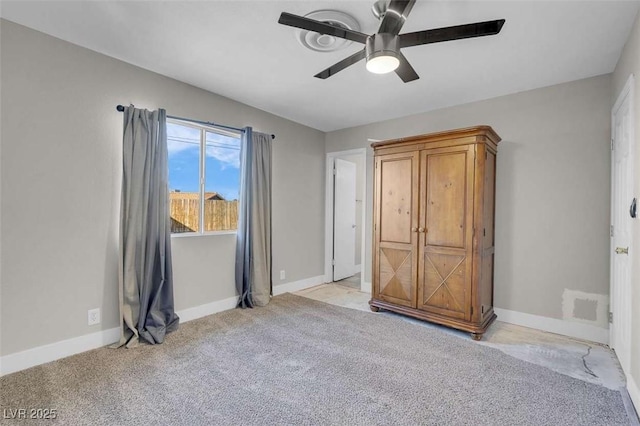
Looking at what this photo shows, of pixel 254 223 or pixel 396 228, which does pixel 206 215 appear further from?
pixel 396 228

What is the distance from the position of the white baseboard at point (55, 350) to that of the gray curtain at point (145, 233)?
0.14 metres

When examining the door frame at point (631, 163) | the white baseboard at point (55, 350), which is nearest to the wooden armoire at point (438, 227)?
the door frame at point (631, 163)

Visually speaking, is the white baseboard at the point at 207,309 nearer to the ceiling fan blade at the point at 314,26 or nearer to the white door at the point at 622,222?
the ceiling fan blade at the point at 314,26

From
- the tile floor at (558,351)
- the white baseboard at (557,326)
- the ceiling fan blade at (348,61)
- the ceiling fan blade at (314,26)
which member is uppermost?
the ceiling fan blade at (314,26)

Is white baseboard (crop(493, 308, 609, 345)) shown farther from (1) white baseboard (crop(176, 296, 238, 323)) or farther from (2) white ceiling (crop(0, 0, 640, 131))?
(1) white baseboard (crop(176, 296, 238, 323))

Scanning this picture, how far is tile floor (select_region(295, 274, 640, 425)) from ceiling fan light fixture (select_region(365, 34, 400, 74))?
2.48 m

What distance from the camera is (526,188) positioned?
3.09m

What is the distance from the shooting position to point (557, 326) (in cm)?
291

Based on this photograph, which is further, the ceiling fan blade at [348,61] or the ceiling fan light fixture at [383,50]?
the ceiling fan blade at [348,61]

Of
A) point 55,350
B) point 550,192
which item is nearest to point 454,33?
point 550,192

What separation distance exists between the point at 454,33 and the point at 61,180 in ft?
9.56

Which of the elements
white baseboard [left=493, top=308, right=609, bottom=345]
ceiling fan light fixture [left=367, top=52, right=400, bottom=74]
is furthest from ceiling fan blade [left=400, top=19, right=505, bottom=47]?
white baseboard [left=493, top=308, right=609, bottom=345]

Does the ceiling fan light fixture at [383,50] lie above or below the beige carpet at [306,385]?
above

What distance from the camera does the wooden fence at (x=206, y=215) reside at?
306cm
